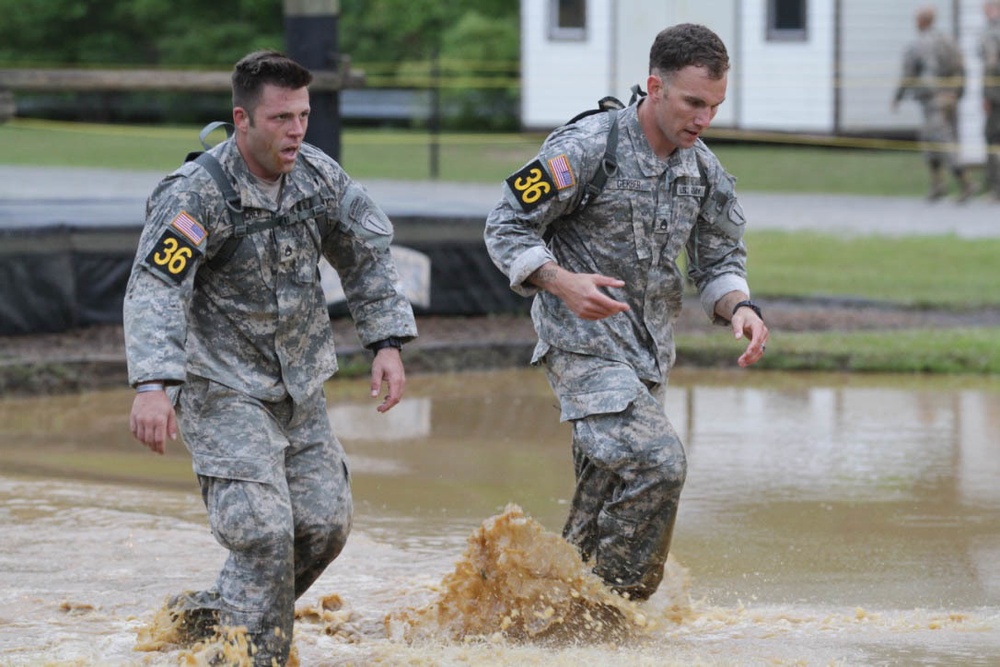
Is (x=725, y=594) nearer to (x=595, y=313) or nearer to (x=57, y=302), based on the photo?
(x=595, y=313)

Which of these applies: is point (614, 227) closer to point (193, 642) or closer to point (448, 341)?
point (193, 642)

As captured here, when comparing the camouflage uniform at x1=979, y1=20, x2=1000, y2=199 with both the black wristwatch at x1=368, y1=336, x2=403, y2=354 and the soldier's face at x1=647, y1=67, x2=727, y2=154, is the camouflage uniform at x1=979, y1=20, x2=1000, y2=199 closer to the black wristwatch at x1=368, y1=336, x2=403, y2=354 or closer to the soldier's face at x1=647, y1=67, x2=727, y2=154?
the soldier's face at x1=647, y1=67, x2=727, y2=154

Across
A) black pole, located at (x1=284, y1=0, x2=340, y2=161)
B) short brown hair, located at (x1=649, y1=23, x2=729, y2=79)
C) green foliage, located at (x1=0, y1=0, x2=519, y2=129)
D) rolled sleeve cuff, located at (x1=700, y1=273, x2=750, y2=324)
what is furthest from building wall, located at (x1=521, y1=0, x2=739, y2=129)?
short brown hair, located at (x1=649, y1=23, x2=729, y2=79)

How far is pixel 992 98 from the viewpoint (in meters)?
19.9

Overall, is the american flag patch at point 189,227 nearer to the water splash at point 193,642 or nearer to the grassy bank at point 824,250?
the water splash at point 193,642

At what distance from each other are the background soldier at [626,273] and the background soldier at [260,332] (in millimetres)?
518

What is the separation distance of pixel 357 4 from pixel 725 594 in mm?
37847

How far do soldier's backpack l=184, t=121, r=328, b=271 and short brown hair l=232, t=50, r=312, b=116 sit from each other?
5.8 inches

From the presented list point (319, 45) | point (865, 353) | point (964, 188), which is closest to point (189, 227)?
point (865, 353)

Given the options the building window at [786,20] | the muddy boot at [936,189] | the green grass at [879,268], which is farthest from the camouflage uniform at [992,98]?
A: the building window at [786,20]

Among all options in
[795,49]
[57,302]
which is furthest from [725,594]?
[795,49]

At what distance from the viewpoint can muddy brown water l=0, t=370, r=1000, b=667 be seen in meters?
4.92

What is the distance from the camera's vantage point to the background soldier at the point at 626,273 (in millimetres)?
4848

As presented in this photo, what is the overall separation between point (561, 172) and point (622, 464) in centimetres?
87
